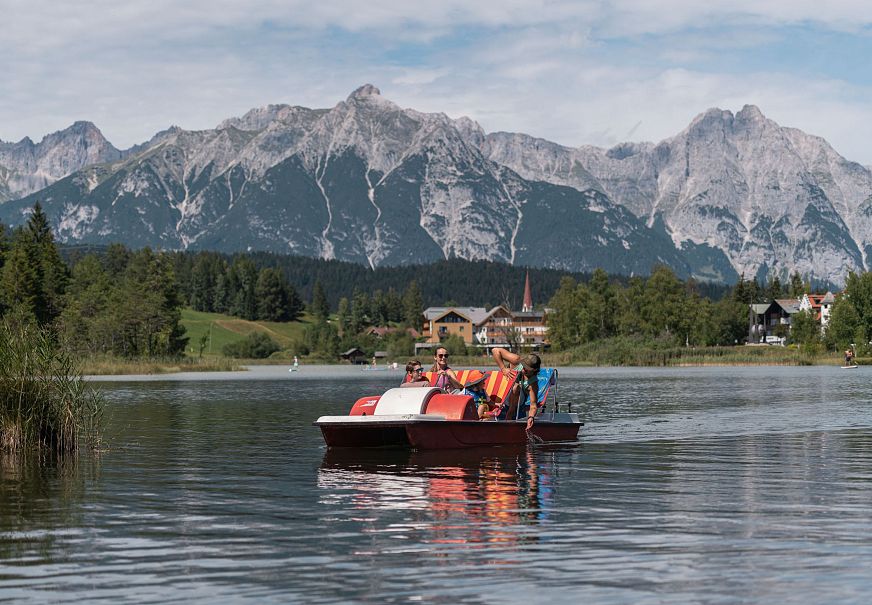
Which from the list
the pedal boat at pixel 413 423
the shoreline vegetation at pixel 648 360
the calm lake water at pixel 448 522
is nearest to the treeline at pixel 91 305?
the shoreline vegetation at pixel 648 360

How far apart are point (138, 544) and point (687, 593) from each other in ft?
29.0

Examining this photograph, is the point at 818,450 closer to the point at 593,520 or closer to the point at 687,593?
the point at 593,520

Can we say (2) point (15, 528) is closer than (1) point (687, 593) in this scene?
No

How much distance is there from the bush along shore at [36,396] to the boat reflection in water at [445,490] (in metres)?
7.11

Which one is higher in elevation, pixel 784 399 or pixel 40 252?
pixel 40 252

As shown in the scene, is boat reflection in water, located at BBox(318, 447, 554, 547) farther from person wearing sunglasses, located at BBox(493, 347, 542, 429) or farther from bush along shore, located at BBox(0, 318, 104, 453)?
bush along shore, located at BBox(0, 318, 104, 453)

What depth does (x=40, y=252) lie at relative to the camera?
537ft

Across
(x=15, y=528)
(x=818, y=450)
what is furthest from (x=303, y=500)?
(x=818, y=450)

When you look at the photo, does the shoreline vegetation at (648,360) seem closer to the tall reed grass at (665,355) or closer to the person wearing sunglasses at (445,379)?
the tall reed grass at (665,355)

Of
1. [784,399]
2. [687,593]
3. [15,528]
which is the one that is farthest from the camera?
[784,399]

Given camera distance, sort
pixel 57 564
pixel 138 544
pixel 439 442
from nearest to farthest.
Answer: pixel 57 564 → pixel 138 544 → pixel 439 442

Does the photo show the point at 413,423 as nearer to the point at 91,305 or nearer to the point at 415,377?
the point at 415,377

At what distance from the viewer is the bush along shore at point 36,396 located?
30344mm

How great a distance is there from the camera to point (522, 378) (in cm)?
3572
